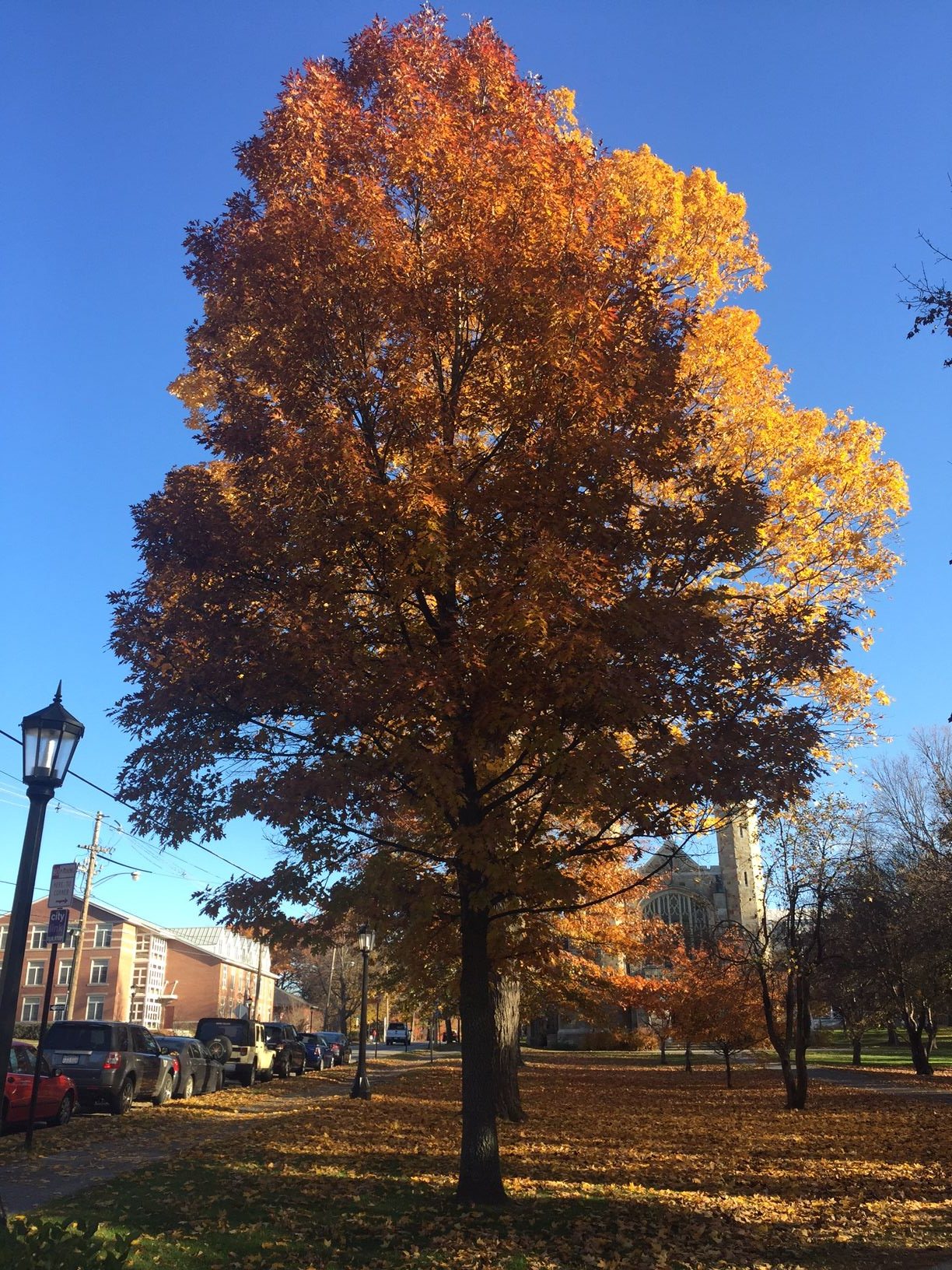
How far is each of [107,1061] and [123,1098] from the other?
32.3 inches

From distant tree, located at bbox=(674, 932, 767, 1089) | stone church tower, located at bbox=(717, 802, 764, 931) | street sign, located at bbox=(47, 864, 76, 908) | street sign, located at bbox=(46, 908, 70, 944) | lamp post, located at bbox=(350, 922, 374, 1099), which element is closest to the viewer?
street sign, located at bbox=(47, 864, 76, 908)

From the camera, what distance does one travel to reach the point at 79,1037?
1745 centimetres

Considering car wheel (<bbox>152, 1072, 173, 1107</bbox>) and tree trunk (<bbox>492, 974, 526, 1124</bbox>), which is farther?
car wheel (<bbox>152, 1072, 173, 1107</bbox>)

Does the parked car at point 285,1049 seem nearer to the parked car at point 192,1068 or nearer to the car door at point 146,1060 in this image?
the parked car at point 192,1068

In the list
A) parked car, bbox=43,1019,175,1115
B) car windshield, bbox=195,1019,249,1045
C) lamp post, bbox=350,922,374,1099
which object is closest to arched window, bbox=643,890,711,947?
car windshield, bbox=195,1019,249,1045

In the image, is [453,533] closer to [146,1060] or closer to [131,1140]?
[131,1140]

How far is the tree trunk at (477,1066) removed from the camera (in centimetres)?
834

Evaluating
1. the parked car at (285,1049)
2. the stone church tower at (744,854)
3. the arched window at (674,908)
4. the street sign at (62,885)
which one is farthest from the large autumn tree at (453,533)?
the arched window at (674,908)

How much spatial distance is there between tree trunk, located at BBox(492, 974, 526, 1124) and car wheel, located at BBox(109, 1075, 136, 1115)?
6.85 meters

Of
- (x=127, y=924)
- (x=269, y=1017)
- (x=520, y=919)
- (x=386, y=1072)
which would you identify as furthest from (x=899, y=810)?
(x=269, y=1017)

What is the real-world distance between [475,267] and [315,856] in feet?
17.3

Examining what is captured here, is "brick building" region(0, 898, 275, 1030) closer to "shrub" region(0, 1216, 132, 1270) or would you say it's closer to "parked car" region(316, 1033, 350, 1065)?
"parked car" region(316, 1033, 350, 1065)

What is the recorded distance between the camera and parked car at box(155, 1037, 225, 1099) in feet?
69.5

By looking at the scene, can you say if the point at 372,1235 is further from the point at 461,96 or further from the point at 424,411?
the point at 461,96
